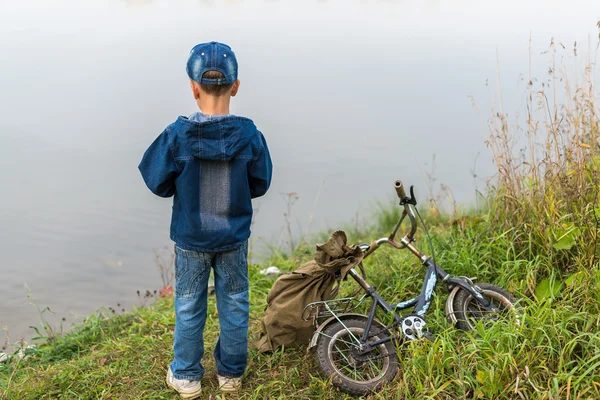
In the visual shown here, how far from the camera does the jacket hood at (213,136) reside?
3107 mm

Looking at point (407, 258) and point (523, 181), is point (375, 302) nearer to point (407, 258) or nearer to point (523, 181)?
point (407, 258)

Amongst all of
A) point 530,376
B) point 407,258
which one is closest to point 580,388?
point 530,376

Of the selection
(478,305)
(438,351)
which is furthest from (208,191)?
(478,305)

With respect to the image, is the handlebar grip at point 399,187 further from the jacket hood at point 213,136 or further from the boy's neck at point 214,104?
the boy's neck at point 214,104

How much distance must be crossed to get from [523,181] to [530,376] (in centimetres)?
189

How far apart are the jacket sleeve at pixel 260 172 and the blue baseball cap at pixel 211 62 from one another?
1.32 ft

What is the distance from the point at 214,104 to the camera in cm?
315

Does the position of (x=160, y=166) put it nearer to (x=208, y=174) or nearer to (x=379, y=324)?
(x=208, y=174)

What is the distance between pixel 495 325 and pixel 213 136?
180cm

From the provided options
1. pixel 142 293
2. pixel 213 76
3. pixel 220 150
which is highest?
pixel 213 76

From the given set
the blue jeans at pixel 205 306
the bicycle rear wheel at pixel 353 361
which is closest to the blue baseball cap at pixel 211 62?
Result: the blue jeans at pixel 205 306

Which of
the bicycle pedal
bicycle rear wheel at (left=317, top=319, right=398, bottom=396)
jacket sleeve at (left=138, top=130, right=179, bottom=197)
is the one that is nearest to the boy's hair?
jacket sleeve at (left=138, top=130, right=179, bottom=197)

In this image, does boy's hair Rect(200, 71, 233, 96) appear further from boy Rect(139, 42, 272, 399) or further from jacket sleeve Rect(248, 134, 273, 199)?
jacket sleeve Rect(248, 134, 273, 199)

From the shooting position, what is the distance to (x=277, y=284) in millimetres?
3885
